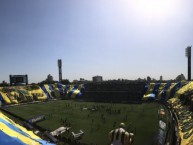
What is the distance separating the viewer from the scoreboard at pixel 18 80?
67.4 m

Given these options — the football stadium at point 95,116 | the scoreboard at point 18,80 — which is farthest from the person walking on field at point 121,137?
the scoreboard at point 18,80

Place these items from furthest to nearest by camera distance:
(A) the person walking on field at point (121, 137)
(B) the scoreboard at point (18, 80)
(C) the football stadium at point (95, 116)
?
(B) the scoreboard at point (18, 80), (C) the football stadium at point (95, 116), (A) the person walking on field at point (121, 137)

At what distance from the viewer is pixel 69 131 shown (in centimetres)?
2569

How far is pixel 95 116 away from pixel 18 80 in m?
43.4

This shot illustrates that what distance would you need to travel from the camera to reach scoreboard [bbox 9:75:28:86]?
221 feet

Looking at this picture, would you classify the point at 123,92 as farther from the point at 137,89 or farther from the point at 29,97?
the point at 29,97

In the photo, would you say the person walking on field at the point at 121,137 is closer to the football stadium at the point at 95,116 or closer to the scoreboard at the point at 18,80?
the football stadium at the point at 95,116

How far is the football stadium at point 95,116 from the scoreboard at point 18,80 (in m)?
6.16

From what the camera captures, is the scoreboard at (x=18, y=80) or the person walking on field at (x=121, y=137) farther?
the scoreboard at (x=18, y=80)

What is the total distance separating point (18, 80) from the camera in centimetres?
6831

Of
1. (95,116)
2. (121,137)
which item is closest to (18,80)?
(95,116)

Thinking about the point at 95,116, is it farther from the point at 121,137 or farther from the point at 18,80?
the point at 18,80

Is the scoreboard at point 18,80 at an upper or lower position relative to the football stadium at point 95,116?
upper

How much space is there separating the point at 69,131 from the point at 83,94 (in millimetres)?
40760
